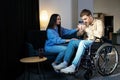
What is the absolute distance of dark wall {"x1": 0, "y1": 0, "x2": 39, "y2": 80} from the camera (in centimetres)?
337

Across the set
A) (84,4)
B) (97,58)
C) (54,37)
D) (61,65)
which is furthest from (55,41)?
(84,4)

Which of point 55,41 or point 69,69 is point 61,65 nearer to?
point 69,69

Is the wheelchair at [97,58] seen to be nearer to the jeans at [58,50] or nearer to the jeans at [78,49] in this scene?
the jeans at [78,49]

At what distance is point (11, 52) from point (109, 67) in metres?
1.76

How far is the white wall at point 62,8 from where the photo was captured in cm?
500

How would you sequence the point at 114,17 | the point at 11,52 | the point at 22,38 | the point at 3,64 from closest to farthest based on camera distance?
1. the point at 3,64
2. the point at 11,52
3. the point at 22,38
4. the point at 114,17

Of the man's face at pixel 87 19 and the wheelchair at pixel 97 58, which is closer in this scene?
the wheelchair at pixel 97 58

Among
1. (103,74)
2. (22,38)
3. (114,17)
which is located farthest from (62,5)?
(114,17)

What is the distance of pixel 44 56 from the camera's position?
12.9 feet

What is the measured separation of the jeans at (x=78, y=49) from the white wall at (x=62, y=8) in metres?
1.37

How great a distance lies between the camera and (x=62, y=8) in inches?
198

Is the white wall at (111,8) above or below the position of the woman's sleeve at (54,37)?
above

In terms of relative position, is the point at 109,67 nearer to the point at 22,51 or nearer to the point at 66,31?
the point at 66,31

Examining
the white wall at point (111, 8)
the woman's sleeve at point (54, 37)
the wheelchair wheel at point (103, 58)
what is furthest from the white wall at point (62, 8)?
the white wall at point (111, 8)
